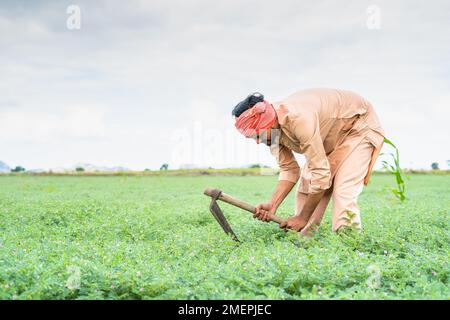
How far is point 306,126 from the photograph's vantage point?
496 cm

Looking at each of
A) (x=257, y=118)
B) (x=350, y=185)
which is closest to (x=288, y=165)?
(x=350, y=185)

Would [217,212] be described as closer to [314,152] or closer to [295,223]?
[295,223]

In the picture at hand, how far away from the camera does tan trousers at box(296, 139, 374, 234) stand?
5559mm

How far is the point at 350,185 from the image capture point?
5598 mm

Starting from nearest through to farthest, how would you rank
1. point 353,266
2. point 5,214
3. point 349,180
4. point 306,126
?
point 353,266, point 306,126, point 349,180, point 5,214

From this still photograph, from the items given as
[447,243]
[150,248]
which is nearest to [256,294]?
[150,248]

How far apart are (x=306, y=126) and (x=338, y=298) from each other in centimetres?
183

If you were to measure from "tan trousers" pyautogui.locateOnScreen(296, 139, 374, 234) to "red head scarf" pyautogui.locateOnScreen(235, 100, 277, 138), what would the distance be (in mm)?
Result: 1175

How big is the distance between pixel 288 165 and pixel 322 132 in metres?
0.64

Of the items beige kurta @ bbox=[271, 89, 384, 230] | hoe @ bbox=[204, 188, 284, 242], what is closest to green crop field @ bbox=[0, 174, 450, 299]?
hoe @ bbox=[204, 188, 284, 242]

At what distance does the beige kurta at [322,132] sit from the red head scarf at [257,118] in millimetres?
106

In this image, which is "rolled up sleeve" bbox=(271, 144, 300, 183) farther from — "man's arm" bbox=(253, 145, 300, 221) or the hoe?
the hoe

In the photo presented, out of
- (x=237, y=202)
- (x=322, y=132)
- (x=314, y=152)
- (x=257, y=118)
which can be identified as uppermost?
(x=257, y=118)
